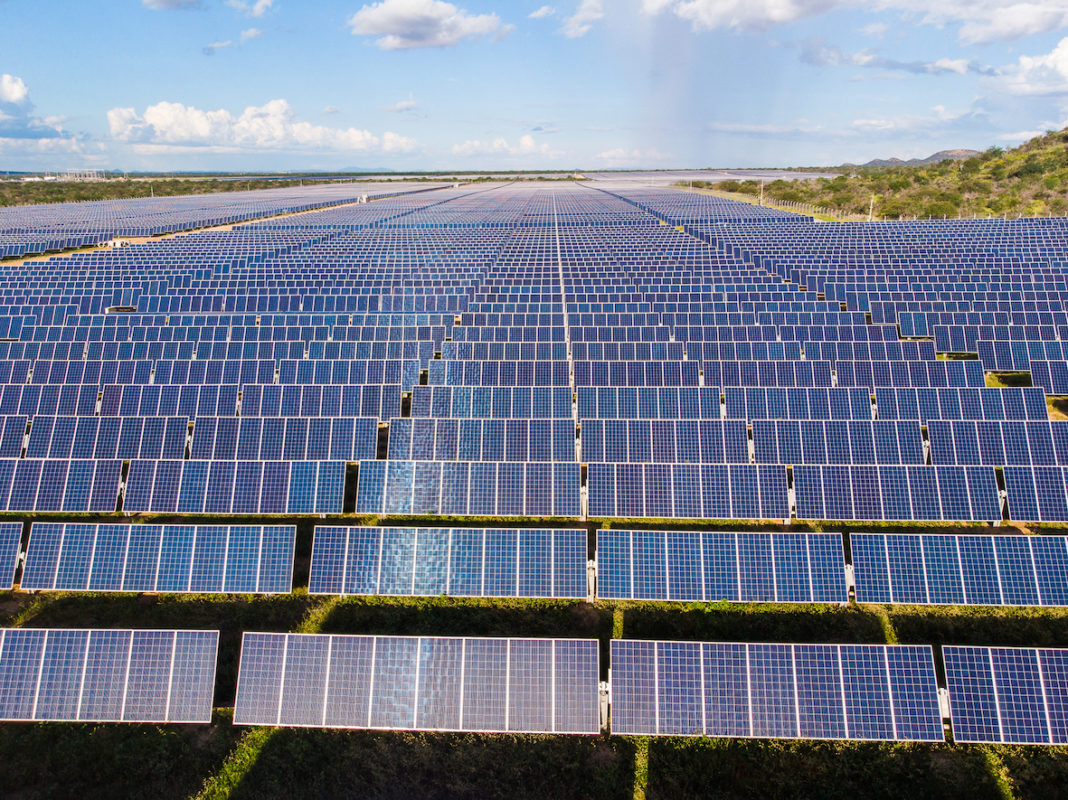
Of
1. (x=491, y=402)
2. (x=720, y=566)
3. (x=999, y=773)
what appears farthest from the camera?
(x=491, y=402)

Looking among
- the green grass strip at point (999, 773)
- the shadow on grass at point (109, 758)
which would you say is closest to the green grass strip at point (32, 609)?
the shadow on grass at point (109, 758)

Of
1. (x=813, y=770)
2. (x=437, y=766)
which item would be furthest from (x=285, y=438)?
(x=813, y=770)

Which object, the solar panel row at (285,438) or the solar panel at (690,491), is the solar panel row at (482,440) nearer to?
the solar panel row at (285,438)

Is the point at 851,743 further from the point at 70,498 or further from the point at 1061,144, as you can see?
the point at 1061,144

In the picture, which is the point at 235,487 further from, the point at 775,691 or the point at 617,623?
the point at 775,691

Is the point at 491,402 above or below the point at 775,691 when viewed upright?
above

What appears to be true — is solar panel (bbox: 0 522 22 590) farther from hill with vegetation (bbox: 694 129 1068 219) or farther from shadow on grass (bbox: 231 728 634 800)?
hill with vegetation (bbox: 694 129 1068 219)

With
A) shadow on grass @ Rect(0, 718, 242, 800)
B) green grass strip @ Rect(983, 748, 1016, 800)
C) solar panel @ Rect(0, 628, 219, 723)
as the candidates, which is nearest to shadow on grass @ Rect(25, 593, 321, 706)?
solar panel @ Rect(0, 628, 219, 723)
